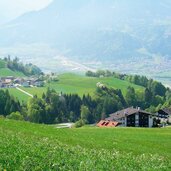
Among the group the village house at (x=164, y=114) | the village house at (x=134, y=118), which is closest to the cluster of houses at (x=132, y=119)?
the village house at (x=134, y=118)

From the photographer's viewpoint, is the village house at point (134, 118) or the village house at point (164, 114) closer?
the village house at point (134, 118)

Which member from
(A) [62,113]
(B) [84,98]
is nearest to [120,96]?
(B) [84,98]

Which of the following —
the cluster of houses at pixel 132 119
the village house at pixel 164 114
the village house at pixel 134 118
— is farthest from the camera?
the village house at pixel 164 114

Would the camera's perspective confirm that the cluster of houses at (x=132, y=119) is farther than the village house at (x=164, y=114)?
No

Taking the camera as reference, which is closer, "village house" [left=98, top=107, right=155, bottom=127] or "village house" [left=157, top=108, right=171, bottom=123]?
"village house" [left=98, top=107, right=155, bottom=127]

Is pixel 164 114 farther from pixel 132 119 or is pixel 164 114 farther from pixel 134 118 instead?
pixel 132 119

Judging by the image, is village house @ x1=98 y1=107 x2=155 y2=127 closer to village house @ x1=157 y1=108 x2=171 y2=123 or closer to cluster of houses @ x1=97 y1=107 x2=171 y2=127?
cluster of houses @ x1=97 y1=107 x2=171 y2=127

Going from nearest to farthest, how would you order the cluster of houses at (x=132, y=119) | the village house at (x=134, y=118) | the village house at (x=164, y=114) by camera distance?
the cluster of houses at (x=132, y=119), the village house at (x=134, y=118), the village house at (x=164, y=114)

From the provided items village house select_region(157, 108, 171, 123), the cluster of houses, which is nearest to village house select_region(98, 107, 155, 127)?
the cluster of houses

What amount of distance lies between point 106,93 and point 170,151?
15311cm

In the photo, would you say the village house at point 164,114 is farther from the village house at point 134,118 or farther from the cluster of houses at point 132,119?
the village house at point 134,118

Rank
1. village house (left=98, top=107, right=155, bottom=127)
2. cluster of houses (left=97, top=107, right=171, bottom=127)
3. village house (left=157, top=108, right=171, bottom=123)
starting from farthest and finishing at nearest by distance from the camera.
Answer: village house (left=157, top=108, right=171, bottom=123)
village house (left=98, top=107, right=155, bottom=127)
cluster of houses (left=97, top=107, right=171, bottom=127)

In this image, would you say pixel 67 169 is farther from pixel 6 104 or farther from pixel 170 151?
pixel 6 104

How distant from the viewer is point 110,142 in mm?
30906
